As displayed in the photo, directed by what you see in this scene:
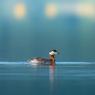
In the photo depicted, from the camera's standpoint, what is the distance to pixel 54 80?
22.8 meters

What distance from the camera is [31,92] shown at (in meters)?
18.9

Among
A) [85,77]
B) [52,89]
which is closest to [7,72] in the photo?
[85,77]

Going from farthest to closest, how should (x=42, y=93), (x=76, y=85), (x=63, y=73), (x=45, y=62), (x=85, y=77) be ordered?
(x=45, y=62) → (x=63, y=73) → (x=85, y=77) → (x=76, y=85) → (x=42, y=93)

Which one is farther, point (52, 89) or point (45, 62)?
point (45, 62)

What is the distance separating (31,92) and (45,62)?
15.5 meters

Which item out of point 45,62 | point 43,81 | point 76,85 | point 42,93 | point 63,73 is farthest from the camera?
point 45,62

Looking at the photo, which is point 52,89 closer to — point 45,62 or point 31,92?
point 31,92

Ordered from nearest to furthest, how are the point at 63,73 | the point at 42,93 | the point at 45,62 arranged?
the point at 42,93 < the point at 63,73 < the point at 45,62

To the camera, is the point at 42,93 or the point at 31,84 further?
the point at 31,84

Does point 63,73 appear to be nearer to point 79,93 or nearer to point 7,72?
point 7,72

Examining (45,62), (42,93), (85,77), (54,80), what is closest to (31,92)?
(42,93)

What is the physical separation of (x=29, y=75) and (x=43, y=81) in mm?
2760

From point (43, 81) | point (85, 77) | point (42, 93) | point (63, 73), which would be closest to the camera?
point (42, 93)

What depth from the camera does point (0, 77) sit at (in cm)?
2445
